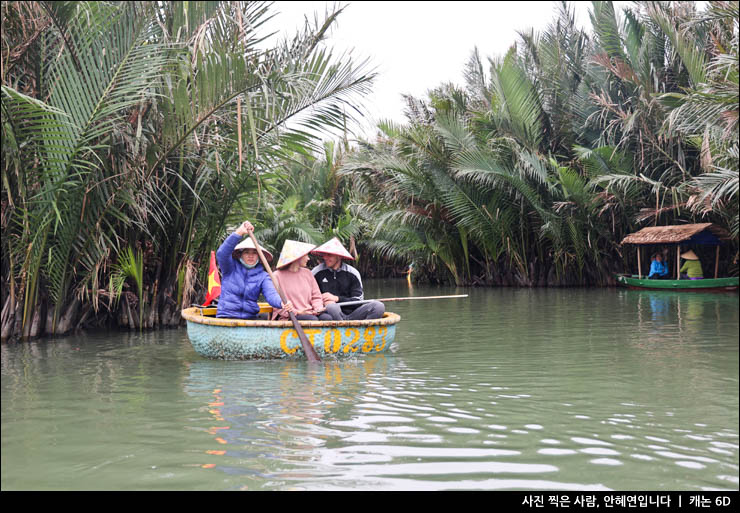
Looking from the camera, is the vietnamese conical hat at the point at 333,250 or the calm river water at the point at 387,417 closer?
the calm river water at the point at 387,417

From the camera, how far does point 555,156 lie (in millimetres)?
22484

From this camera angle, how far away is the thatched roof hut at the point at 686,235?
17.9 m

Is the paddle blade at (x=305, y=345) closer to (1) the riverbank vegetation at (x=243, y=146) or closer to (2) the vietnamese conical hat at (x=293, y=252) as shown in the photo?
(2) the vietnamese conical hat at (x=293, y=252)

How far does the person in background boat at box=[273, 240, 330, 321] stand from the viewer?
Answer: 348 inches

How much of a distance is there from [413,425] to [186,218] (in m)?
6.81

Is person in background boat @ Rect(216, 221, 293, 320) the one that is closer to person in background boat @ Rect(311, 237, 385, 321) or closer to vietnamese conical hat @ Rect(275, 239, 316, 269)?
vietnamese conical hat @ Rect(275, 239, 316, 269)

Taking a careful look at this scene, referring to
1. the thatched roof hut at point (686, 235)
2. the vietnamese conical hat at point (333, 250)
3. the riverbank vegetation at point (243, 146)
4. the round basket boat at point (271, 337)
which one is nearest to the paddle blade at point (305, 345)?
the round basket boat at point (271, 337)

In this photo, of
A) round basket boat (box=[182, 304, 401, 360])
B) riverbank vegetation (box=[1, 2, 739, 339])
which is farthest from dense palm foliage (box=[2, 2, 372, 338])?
round basket boat (box=[182, 304, 401, 360])

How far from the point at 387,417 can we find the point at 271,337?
10.1 feet

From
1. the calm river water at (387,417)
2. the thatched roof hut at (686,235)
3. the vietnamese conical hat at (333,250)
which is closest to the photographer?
the calm river water at (387,417)

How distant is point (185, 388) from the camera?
679cm

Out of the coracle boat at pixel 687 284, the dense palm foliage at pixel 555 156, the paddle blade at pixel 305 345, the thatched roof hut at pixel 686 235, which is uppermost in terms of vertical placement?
the dense palm foliage at pixel 555 156

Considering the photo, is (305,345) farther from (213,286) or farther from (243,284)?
(213,286)

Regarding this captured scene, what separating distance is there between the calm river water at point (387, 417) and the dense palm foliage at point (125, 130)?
113 centimetres
